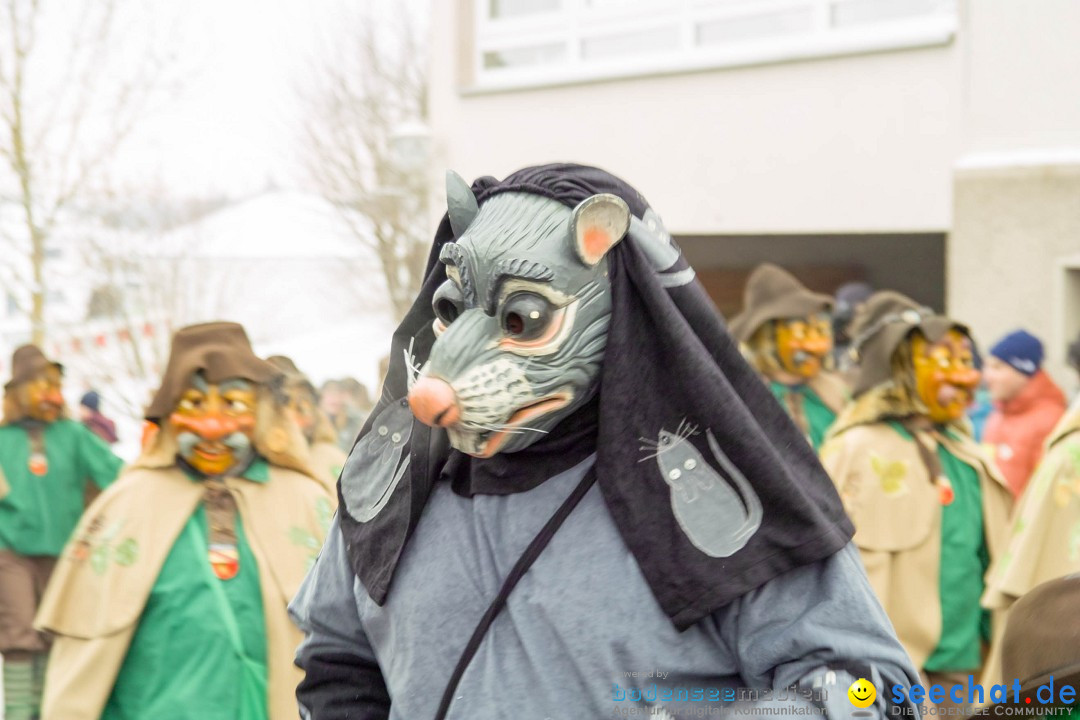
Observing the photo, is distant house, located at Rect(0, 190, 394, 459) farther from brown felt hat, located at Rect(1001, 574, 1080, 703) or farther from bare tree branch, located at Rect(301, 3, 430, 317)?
brown felt hat, located at Rect(1001, 574, 1080, 703)

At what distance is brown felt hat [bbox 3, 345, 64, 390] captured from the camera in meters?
6.80

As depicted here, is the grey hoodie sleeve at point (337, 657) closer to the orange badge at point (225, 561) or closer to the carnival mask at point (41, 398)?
the orange badge at point (225, 561)

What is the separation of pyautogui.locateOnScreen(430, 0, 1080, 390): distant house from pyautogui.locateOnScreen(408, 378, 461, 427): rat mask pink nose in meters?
7.83

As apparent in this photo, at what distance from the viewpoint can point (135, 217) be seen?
43.9 feet

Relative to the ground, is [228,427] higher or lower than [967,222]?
lower

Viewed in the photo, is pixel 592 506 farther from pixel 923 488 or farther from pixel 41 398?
pixel 41 398

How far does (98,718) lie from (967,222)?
24.5 feet

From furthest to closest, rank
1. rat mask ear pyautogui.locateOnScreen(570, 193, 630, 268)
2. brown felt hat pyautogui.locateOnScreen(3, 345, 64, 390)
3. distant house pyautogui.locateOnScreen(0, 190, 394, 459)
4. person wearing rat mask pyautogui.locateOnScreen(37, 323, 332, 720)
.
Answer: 1. distant house pyautogui.locateOnScreen(0, 190, 394, 459)
2. brown felt hat pyautogui.locateOnScreen(3, 345, 64, 390)
3. person wearing rat mask pyautogui.locateOnScreen(37, 323, 332, 720)
4. rat mask ear pyautogui.locateOnScreen(570, 193, 630, 268)

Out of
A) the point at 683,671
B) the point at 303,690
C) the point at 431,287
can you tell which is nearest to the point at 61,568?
the point at 303,690

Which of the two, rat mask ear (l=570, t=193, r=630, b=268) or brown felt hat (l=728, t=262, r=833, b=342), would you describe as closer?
rat mask ear (l=570, t=193, r=630, b=268)

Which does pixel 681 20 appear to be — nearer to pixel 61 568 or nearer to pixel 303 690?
pixel 61 568

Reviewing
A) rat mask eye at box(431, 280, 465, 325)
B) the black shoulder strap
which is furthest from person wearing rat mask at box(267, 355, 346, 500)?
the black shoulder strap

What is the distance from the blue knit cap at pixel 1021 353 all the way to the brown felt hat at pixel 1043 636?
435 cm

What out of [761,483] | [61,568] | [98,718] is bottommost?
[98,718]
